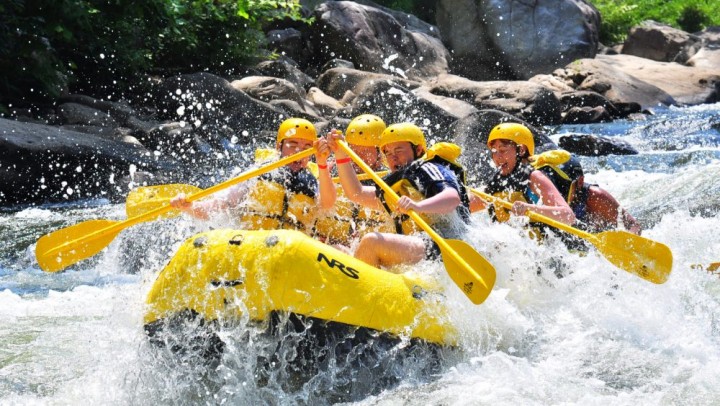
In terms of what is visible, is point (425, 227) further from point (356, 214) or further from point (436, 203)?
point (356, 214)

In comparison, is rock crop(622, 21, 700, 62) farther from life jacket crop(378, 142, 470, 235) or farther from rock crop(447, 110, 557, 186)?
life jacket crop(378, 142, 470, 235)

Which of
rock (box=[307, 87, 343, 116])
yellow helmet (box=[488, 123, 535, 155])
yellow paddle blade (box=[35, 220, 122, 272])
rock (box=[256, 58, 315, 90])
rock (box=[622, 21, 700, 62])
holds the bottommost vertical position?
rock (box=[622, 21, 700, 62])

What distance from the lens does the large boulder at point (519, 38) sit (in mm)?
20609

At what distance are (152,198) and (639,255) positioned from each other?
3.00m

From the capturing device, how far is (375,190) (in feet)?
16.6

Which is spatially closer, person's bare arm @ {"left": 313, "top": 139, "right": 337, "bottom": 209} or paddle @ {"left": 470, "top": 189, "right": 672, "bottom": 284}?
person's bare arm @ {"left": 313, "top": 139, "right": 337, "bottom": 209}

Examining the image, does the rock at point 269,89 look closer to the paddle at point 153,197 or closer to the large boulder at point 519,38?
the paddle at point 153,197

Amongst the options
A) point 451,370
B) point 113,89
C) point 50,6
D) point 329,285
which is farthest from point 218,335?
point 113,89

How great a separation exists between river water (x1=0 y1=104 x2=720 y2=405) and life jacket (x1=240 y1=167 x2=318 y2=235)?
1.22 ft

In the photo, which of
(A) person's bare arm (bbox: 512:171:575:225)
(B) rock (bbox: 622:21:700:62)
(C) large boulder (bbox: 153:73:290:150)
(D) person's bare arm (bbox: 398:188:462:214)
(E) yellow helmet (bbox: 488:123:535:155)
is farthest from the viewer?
Answer: (B) rock (bbox: 622:21:700:62)

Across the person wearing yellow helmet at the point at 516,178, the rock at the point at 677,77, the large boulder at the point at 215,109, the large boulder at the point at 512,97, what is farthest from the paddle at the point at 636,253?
the rock at the point at 677,77

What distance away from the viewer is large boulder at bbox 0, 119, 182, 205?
9336mm

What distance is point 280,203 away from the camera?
5.13 m

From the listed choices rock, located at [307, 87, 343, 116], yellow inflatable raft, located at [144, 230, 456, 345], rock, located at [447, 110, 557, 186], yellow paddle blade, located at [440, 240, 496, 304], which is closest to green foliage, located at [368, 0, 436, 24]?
rock, located at [307, 87, 343, 116]
